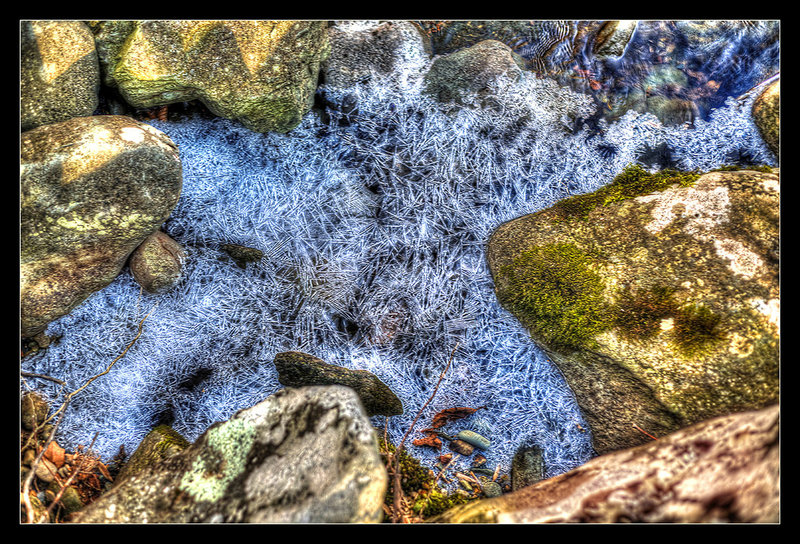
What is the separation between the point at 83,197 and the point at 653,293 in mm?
4124

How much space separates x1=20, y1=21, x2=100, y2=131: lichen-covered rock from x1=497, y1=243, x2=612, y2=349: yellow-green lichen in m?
3.59

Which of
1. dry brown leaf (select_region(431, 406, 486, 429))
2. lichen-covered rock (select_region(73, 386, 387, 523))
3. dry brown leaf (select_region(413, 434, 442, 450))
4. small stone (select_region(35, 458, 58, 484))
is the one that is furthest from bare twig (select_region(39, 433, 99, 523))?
dry brown leaf (select_region(431, 406, 486, 429))

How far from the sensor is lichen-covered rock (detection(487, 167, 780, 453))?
290 cm

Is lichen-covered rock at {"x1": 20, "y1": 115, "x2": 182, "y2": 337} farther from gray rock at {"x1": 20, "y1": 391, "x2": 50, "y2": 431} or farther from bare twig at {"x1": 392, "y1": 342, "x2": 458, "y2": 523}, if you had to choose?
bare twig at {"x1": 392, "y1": 342, "x2": 458, "y2": 523}

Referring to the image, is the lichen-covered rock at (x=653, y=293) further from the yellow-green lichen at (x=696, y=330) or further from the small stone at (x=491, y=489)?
the small stone at (x=491, y=489)

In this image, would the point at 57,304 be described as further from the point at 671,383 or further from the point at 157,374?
the point at 671,383

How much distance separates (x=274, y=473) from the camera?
8.39 feet

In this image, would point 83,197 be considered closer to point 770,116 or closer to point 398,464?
point 398,464

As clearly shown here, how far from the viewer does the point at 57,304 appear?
3.23 metres

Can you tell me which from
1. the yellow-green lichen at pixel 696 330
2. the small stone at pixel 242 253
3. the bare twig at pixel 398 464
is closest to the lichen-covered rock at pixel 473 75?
the small stone at pixel 242 253

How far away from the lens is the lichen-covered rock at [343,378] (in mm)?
3439

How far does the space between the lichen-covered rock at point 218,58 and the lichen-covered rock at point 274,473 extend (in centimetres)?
226

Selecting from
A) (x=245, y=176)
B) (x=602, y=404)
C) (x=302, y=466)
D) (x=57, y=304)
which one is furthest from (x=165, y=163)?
(x=602, y=404)

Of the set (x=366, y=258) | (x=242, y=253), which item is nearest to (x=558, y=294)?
(x=366, y=258)
